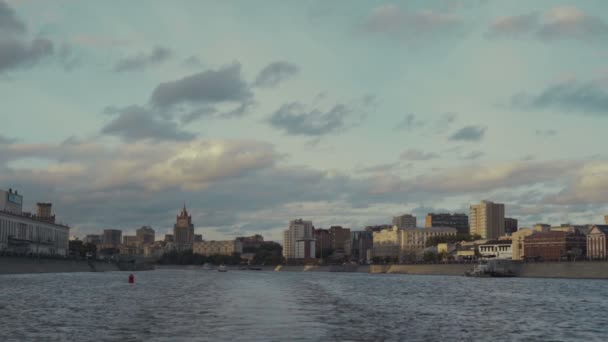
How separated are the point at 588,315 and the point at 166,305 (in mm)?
36421

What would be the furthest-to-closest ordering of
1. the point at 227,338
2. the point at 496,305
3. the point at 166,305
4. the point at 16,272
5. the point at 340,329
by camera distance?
the point at 16,272 → the point at 496,305 → the point at 166,305 → the point at 340,329 → the point at 227,338

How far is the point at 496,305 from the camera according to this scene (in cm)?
7675

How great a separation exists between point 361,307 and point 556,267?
135740 mm

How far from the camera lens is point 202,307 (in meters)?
65.9

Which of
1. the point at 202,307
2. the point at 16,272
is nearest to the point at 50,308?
the point at 202,307

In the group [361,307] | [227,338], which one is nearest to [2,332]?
[227,338]

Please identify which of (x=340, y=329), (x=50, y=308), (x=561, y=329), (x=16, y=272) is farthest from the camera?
(x=16, y=272)

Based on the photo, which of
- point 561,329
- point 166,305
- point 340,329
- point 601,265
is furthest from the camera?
point 601,265

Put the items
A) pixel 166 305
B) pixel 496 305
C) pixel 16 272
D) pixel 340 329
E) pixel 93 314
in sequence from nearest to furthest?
pixel 340 329, pixel 93 314, pixel 166 305, pixel 496 305, pixel 16 272

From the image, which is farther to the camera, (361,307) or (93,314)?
(361,307)

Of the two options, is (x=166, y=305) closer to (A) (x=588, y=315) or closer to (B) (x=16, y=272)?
(A) (x=588, y=315)

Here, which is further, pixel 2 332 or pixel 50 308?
pixel 50 308

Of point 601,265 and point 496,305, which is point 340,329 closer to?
point 496,305

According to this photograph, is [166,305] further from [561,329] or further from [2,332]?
[561,329]
